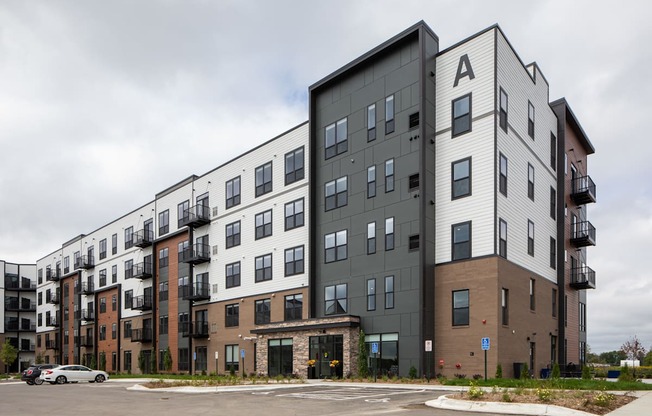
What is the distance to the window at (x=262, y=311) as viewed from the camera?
4481 centimetres

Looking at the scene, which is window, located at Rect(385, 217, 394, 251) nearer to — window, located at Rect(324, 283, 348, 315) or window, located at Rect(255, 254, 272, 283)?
window, located at Rect(324, 283, 348, 315)

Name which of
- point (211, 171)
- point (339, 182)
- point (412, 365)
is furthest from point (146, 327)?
point (412, 365)

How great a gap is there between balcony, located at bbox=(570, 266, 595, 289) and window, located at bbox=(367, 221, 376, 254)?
15.3m

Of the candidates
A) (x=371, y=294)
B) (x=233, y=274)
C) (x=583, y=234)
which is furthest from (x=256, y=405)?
(x=583, y=234)

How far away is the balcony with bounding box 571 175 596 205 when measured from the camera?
4412 cm

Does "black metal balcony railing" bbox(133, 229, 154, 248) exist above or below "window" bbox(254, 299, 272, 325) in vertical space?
above

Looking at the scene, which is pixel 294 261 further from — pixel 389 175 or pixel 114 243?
pixel 114 243

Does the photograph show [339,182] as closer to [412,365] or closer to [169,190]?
[412,365]

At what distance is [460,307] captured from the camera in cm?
3162

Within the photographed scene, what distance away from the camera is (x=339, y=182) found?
129 feet

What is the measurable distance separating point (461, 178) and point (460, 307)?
6747 mm

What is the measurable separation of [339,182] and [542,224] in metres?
12.9

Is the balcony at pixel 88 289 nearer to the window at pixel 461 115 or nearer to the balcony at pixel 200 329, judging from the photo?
the balcony at pixel 200 329

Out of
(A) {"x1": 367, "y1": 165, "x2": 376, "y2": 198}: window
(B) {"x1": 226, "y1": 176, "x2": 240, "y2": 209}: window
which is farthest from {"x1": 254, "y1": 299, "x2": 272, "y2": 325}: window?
(A) {"x1": 367, "y1": 165, "x2": 376, "y2": 198}: window
